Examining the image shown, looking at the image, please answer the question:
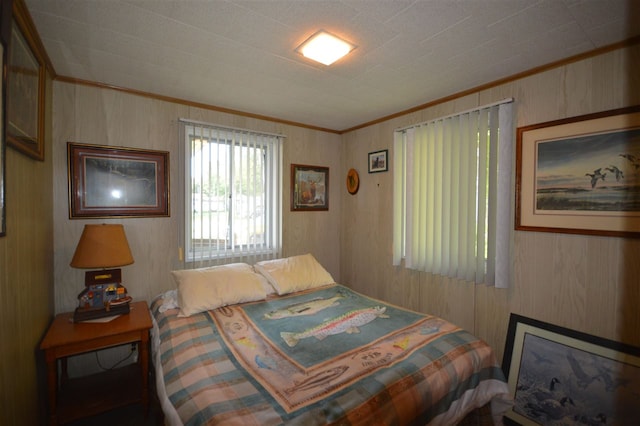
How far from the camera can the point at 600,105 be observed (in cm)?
184

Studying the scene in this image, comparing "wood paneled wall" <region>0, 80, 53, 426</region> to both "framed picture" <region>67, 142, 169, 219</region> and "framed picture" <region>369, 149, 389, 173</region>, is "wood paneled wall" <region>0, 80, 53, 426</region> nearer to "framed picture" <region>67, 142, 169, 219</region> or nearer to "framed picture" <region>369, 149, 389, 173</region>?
"framed picture" <region>67, 142, 169, 219</region>

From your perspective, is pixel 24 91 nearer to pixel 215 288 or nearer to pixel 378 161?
pixel 215 288

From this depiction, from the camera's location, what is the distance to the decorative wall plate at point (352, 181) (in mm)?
3629

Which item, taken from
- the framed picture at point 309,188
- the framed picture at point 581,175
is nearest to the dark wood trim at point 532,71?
the framed picture at point 581,175

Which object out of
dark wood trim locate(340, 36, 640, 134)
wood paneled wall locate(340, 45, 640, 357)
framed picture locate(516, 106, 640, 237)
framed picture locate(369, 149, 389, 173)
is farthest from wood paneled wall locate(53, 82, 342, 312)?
framed picture locate(516, 106, 640, 237)

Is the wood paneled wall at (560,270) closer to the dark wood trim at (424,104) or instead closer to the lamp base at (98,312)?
the dark wood trim at (424,104)

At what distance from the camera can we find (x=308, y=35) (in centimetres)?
169

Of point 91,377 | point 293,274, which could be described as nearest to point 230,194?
point 293,274

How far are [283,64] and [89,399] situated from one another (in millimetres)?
2617

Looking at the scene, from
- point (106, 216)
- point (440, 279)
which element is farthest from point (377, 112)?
point (106, 216)

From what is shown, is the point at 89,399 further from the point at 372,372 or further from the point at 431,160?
the point at 431,160

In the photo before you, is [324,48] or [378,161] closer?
[324,48]

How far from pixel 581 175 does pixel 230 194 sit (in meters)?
2.86

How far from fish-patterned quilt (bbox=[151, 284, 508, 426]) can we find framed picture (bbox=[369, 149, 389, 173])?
5.45 ft
